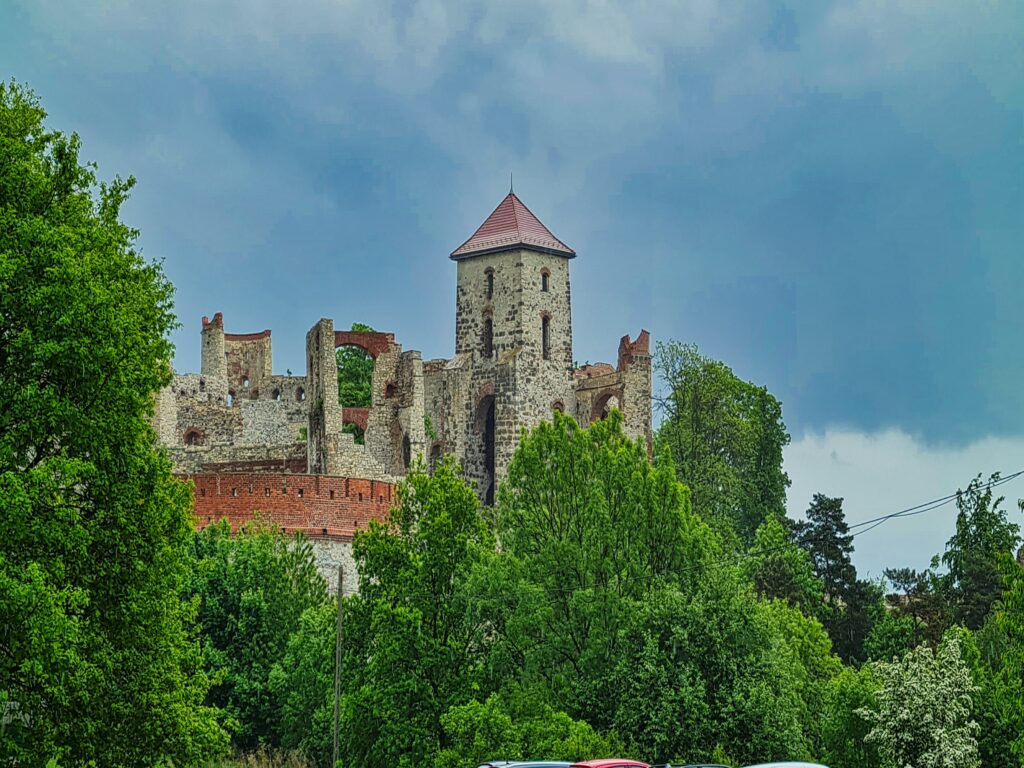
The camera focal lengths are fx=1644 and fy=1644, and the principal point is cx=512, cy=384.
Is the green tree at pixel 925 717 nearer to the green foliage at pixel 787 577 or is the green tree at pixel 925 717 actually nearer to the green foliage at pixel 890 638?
the green foliage at pixel 890 638

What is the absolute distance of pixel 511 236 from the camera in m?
67.2

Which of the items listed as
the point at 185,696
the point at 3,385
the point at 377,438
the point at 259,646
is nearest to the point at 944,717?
the point at 259,646

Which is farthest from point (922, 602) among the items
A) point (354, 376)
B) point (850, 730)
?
point (354, 376)

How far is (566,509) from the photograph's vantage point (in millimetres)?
36344

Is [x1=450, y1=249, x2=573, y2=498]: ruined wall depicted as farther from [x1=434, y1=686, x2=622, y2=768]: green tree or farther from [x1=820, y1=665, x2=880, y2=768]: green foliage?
[x1=434, y1=686, x2=622, y2=768]: green tree

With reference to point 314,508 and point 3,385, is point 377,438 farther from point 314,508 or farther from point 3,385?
point 3,385

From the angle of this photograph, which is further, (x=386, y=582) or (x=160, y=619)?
(x=386, y=582)

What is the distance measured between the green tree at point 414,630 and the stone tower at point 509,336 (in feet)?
90.7

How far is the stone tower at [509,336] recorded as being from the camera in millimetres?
65312

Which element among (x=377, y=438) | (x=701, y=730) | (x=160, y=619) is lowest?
(x=701, y=730)

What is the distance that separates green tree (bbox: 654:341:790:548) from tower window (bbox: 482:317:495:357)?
7492mm

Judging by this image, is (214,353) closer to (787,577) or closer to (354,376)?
(354,376)

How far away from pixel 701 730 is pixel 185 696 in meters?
12.3

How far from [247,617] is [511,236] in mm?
30147
